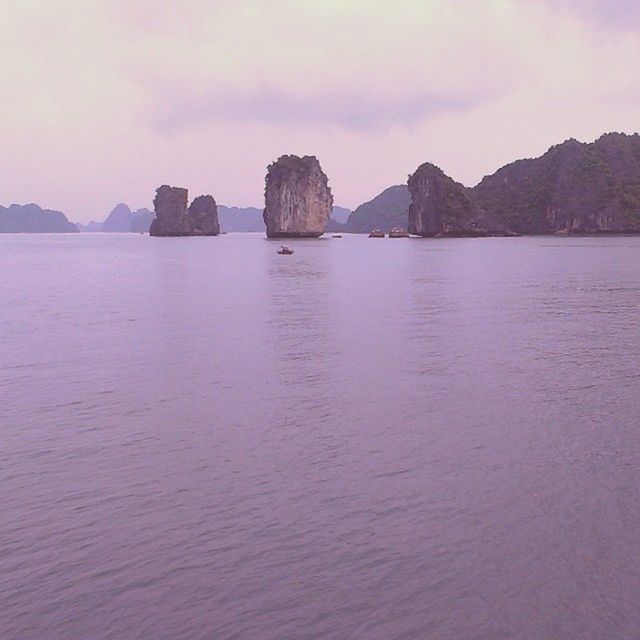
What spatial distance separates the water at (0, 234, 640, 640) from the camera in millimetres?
9227

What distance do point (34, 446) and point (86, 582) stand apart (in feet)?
22.3

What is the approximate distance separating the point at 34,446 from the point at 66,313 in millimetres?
28654

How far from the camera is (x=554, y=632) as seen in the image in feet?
28.6

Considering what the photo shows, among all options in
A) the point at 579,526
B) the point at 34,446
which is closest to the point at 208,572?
the point at 579,526

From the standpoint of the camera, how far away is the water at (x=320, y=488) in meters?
9.23

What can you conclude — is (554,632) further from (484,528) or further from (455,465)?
(455,465)

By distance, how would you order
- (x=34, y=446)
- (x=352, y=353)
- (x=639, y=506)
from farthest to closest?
1. (x=352, y=353)
2. (x=34, y=446)
3. (x=639, y=506)

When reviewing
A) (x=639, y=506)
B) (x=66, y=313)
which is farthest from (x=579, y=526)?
(x=66, y=313)

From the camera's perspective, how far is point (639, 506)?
40.8 feet

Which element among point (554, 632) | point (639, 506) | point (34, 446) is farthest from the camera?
point (34, 446)

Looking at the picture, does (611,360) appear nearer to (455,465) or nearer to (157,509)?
(455,465)

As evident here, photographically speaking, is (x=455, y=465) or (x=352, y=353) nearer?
(x=455, y=465)

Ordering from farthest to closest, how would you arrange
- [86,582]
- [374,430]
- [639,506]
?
[374,430]
[639,506]
[86,582]

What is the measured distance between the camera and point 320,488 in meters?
13.3
